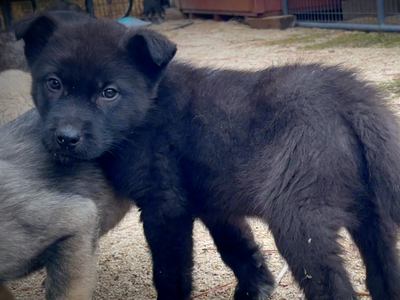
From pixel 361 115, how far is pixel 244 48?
22.9ft

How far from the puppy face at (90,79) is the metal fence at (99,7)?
428 inches

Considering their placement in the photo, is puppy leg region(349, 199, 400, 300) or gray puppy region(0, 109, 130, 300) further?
gray puppy region(0, 109, 130, 300)

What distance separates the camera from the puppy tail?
316 cm

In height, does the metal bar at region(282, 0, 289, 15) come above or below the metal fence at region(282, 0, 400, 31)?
above

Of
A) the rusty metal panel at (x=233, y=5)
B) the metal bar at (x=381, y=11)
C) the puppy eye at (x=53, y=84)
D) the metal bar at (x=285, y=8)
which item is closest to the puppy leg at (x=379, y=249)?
the puppy eye at (x=53, y=84)

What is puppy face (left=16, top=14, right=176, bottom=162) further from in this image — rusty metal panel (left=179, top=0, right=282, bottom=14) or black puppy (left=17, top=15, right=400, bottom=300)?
rusty metal panel (left=179, top=0, right=282, bottom=14)

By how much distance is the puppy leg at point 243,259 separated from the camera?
424cm

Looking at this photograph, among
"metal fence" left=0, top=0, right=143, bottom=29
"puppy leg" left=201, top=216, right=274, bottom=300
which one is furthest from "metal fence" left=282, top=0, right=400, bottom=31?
"puppy leg" left=201, top=216, right=274, bottom=300

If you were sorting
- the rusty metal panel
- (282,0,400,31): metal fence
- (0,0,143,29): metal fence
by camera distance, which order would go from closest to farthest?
(282,0,400,31): metal fence, the rusty metal panel, (0,0,143,29): metal fence

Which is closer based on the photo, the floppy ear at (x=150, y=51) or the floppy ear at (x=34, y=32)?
the floppy ear at (x=150, y=51)

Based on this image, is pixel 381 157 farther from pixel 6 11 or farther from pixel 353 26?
pixel 6 11

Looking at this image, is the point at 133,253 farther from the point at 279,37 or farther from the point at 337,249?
the point at 279,37

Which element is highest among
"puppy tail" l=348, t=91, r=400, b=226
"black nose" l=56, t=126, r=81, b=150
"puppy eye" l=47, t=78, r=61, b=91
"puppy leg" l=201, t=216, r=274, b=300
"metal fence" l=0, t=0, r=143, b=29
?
"metal fence" l=0, t=0, r=143, b=29

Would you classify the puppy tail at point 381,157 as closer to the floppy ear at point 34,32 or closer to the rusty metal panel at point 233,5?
the floppy ear at point 34,32
